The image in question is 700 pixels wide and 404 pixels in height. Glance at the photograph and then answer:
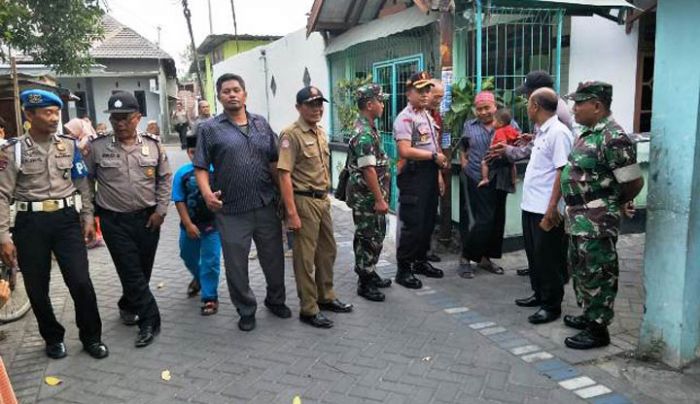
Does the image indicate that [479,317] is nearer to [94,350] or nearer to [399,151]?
[399,151]

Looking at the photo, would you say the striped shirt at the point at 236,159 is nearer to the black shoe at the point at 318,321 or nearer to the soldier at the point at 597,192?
the black shoe at the point at 318,321

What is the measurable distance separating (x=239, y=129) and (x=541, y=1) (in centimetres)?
343

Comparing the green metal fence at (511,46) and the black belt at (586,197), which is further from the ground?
the green metal fence at (511,46)

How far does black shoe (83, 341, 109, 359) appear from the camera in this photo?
3664 mm

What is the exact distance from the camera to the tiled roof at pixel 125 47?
25.0 metres

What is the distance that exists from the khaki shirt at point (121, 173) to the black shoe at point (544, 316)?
2863mm

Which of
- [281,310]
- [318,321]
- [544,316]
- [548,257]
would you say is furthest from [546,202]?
[281,310]

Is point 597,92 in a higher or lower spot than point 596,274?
higher

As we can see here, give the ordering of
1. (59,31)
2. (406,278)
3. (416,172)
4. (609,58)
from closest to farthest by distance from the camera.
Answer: (416,172) → (406,278) → (609,58) → (59,31)

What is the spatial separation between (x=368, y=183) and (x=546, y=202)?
1.30 meters

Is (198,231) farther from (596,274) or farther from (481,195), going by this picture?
(596,274)

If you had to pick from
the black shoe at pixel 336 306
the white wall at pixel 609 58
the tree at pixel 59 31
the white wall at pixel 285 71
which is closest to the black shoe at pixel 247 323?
the black shoe at pixel 336 306

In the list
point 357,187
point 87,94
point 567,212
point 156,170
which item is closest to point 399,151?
point 357,187

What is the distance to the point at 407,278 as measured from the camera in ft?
16.4
